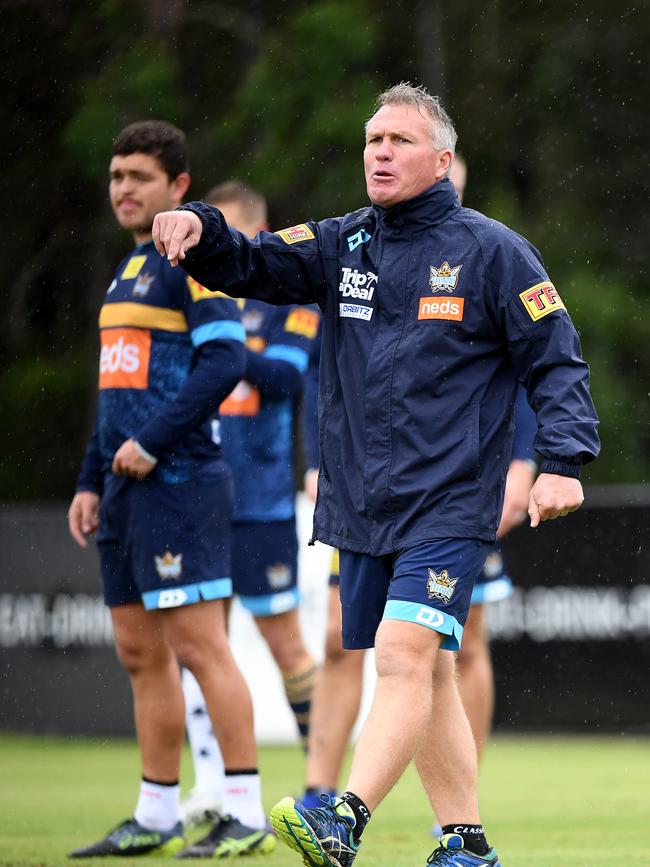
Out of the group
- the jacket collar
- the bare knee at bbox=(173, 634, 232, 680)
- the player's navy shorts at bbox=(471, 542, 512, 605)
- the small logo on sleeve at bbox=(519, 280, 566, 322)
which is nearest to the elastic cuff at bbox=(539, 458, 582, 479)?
the small logo on sleeve at bbox=(519, 280, 566, 322)

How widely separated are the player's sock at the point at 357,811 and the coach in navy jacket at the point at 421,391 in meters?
0.18

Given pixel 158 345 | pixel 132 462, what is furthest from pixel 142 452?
pixel 158 345

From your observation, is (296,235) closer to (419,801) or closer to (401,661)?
(401,661)

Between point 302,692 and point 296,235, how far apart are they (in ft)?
9.77

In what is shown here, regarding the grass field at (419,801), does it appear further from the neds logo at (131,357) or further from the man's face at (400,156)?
the man's face at (400,156)

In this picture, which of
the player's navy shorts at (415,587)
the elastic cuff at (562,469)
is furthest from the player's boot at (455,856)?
the elastic cuff at (562,469)

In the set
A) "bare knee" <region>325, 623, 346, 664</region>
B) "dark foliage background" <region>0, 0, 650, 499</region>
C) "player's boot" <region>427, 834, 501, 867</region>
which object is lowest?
"player's boot" <region>427, 834, 501, 867</region>

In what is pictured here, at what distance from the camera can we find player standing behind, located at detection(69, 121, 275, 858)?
5734 millimetres

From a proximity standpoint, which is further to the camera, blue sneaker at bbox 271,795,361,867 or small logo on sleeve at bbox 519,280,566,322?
small logo on sleeve at bbox 519,280,566,322

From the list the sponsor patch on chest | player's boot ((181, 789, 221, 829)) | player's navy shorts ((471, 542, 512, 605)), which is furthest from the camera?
player's boot ((181, 789, 221, 829))

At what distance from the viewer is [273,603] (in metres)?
7.36

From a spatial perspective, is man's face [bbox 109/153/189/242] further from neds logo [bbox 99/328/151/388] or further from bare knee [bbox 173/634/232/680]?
bare knee [bbox 173/634/232/680]

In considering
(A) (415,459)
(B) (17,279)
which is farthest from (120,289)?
(B) (17,279)

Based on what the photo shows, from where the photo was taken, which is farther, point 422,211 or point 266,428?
point 266,428
